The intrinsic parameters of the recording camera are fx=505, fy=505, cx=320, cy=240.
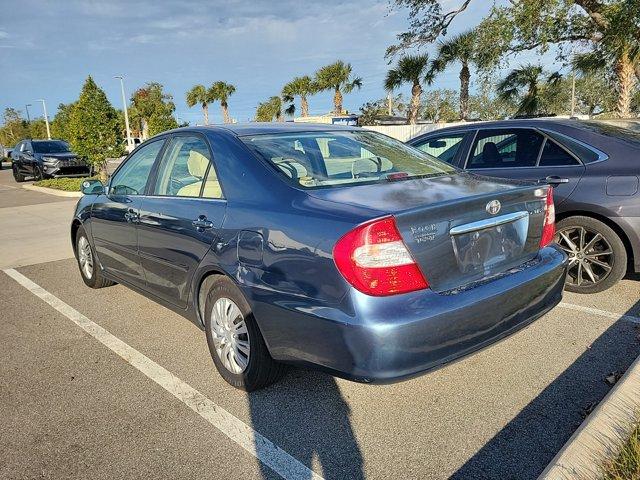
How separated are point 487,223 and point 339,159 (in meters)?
1.18

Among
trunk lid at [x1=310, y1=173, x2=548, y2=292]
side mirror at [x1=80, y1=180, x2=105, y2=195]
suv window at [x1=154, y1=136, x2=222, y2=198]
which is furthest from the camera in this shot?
side mirror at [x1=80, y1=180, x2=105, y2=195]

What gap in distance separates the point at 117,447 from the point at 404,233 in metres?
1.83

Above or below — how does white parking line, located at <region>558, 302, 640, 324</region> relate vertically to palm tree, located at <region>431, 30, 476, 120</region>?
below

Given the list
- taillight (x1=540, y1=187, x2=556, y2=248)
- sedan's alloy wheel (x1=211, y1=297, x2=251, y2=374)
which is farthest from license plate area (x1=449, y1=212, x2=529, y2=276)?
sedan's alloy wheel (x1=211, y1=297, x2=251, y2=374)

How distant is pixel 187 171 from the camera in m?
3.61

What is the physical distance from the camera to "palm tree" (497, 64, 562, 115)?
984 inches

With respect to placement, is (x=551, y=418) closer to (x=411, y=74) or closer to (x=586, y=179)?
(x=586, y=179)

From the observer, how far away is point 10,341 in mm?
4102

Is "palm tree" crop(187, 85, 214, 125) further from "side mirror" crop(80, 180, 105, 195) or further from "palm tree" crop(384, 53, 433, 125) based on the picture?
"side mirror" crop(80, 180, 105, 195)

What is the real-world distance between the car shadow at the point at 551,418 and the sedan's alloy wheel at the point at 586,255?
3.26ft

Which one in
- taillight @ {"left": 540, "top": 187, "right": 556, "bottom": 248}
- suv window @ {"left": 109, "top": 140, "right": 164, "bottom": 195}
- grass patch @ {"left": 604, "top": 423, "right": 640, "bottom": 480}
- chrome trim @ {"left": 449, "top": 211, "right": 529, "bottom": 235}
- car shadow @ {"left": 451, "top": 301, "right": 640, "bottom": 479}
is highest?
suv window @ {"left": 109, "top": 140, "right": 164, "bottom": 195}

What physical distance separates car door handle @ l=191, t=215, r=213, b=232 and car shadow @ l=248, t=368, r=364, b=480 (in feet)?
3.43

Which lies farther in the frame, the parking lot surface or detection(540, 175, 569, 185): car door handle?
detection(540, 175, 569, 185): car door handle

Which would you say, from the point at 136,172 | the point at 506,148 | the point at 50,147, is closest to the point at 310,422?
the point at 136,172
